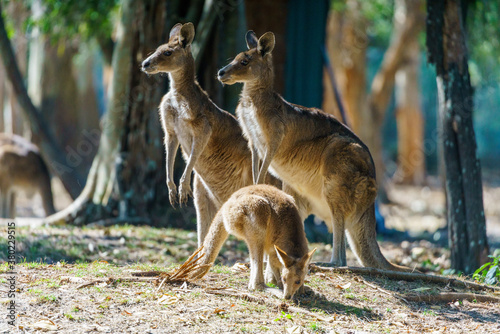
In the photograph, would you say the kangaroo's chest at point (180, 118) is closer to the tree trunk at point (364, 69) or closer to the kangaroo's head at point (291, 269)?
the kangaroo's head at point (291, 269)

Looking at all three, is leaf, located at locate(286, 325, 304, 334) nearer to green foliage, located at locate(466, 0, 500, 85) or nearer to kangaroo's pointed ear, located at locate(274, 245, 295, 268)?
kangaroo's pointed ear, located at locate(274, 245, 295, 268)

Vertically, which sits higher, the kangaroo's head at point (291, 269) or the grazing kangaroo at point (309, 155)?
the grazing kangaroo at point (309, 155)

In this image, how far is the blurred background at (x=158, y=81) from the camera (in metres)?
8.91

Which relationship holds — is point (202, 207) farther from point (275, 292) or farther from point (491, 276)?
point (491, 276)

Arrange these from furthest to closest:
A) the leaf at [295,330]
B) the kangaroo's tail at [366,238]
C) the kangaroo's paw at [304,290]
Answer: the kangaroo's tail at [366,238] < the kangaroo's paw at [304,290] < the leaf at [295,330]

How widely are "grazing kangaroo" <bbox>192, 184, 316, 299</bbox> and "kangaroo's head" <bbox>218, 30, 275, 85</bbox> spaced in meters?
1.18

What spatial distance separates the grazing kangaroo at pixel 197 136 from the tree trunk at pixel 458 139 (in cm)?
228

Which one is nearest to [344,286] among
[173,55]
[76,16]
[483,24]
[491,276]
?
[491,276]

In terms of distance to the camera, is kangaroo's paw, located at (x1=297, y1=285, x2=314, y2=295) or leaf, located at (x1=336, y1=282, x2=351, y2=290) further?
leaf, located at (x1=336, y1=282, x2=351, y2=290)

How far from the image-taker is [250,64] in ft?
18.4

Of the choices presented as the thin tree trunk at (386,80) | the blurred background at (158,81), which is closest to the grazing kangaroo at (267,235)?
the blurred background at (158,81)

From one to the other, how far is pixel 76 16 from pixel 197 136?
8.44m

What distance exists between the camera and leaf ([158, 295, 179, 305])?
14.2 ft

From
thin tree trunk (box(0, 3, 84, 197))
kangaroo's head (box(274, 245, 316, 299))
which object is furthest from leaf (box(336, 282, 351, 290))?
thin tree trunk (box(0, 3, 84, 197))
